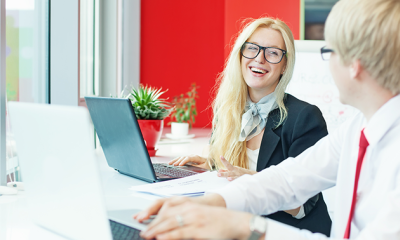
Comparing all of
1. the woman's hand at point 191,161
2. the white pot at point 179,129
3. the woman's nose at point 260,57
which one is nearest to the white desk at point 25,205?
the woman's hand at point 191,161

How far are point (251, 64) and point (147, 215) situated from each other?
1039 mm

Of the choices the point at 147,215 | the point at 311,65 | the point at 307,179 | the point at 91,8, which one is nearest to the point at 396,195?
the point at 307,179

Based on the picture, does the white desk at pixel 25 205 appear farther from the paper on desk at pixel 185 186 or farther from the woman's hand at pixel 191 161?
the woman's hand at pixel 191 161

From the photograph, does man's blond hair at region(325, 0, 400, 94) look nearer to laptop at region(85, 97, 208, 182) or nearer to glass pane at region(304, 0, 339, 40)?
laptop at region(85, 97, 208, 182)

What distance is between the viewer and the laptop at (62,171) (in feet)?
2.36

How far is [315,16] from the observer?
395 centimetres

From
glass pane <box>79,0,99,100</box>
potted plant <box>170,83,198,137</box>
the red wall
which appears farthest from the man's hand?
the red wall

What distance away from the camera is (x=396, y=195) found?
0.82 meters

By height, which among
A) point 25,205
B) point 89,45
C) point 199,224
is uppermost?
point 89,45

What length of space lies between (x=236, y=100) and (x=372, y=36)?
3.28 feet

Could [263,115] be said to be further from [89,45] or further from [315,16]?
[315,16]

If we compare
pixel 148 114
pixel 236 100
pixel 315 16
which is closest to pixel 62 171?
pixel 236 100

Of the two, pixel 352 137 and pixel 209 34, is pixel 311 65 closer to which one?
pixel 209 34

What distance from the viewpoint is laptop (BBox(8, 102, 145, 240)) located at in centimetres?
72
